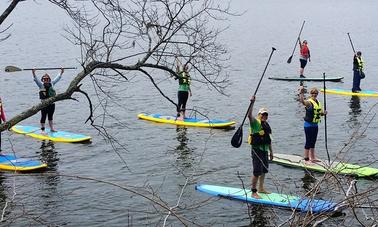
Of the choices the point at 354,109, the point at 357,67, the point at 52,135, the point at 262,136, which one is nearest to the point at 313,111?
the point at 262,136

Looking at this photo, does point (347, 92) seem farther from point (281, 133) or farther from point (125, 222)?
point (125, 222)

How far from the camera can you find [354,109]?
72.0 feet

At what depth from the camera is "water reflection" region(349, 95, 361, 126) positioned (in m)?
20.2

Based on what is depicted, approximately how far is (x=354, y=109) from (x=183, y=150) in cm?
876

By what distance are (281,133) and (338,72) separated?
16737mm

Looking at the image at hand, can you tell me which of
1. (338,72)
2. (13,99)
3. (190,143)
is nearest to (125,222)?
(190,143)

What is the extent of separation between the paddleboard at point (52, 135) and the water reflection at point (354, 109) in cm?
931

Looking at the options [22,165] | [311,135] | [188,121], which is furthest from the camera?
[188,121]

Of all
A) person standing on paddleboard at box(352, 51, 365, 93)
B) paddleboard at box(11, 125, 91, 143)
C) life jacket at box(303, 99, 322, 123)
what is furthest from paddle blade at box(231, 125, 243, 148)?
person standing on paddleboard at box(352, 51, 365, 93)

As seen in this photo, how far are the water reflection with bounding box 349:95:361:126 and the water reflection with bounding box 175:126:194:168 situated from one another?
6023mm

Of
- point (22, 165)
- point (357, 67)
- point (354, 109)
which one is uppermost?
point (357, 67)

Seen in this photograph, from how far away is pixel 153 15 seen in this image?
30.9 feet

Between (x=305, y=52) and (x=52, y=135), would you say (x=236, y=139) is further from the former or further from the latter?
(x=305, y=52)

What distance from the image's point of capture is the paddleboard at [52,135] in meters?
17.1
